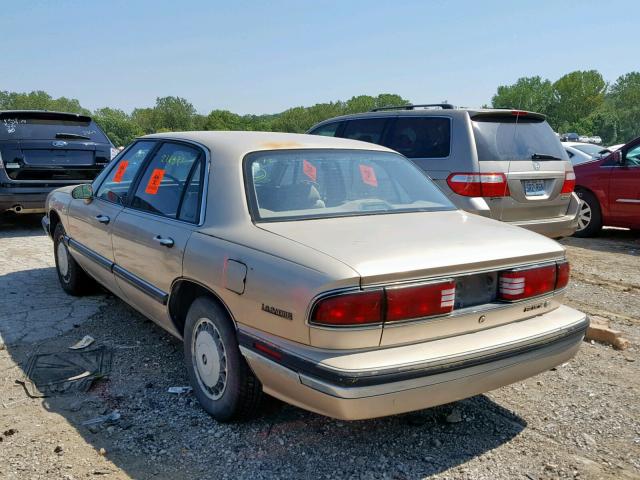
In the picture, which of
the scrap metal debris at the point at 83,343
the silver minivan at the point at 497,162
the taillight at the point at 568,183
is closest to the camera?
the scrap metal debris at the point at 83,343

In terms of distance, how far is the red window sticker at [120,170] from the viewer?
4398 mm

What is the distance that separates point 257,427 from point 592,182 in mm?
7459

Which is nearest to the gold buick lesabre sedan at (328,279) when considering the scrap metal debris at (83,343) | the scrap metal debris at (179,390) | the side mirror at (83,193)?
the scrap metal debris at (179,390)

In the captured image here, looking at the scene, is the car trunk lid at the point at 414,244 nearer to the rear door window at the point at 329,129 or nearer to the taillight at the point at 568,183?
the taillight at the point at 568,183

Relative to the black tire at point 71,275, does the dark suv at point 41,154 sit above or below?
above

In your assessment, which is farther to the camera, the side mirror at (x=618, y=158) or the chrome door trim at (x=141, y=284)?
the side mirror at (x=618, y=158)

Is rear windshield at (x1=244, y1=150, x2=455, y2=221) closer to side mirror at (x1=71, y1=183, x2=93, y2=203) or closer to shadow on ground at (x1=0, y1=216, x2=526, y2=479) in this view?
shadow on ground at (x1=0, y1=216, x2=526, y2=479)

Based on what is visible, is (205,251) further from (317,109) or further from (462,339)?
(317,109)

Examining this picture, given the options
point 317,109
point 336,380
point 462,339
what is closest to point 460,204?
point 462,339

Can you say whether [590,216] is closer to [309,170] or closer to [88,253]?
[309,170]

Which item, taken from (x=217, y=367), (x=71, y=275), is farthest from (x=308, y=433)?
(x=71, y=275)

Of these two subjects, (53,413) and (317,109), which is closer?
(53,413)

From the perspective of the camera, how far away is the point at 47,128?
856 cm

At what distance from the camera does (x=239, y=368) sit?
2.84 meters
